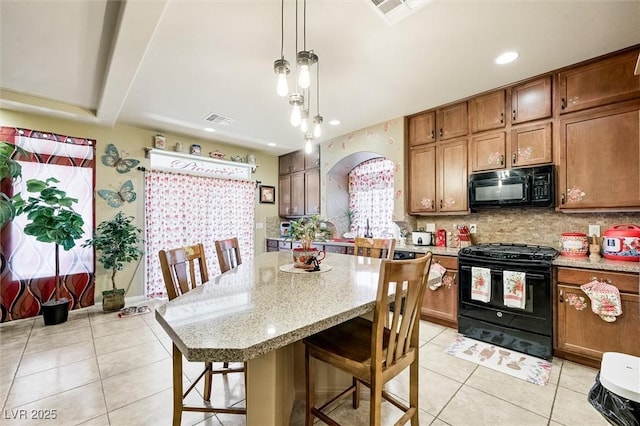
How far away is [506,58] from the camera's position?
2.39 m

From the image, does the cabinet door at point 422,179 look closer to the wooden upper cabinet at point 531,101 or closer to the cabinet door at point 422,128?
the cabinet door at point 422,128

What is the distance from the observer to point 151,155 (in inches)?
168

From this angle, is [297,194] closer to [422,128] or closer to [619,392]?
[422,128]

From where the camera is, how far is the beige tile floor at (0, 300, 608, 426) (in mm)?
1715

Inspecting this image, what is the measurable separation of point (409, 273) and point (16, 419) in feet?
8.23

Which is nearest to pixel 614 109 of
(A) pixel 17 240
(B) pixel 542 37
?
(B) pixel 542 37

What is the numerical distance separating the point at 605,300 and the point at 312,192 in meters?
3.90

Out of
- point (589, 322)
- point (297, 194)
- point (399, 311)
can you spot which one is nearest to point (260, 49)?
point (399, 311)

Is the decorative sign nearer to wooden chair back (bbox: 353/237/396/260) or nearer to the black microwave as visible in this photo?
wooden chair back (bbox: 353/237/396/260)

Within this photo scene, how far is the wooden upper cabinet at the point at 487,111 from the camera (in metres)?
2.98

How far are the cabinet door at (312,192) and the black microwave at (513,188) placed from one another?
8.29ft

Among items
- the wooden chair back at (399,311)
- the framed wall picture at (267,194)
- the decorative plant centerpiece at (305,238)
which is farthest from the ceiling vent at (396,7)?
the framed wall picture at (267,194)

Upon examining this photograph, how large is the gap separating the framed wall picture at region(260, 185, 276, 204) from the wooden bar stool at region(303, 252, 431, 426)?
4302 millimetres

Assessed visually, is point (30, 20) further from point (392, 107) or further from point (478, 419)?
point (478, 419)
